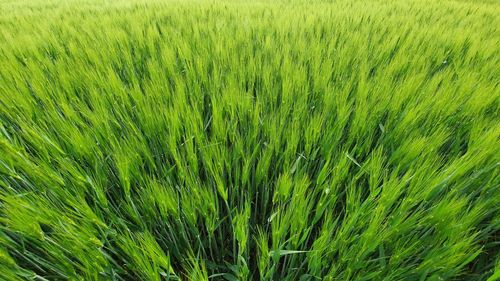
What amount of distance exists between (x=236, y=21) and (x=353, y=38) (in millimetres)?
546

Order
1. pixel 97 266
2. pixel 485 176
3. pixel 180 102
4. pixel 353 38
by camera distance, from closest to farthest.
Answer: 1. pixel 97 266
2. pixel 485 176
3. pixel 180 102
4. pixel 353 38

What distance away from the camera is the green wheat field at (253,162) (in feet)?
1.13

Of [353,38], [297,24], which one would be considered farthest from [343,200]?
[297,24]

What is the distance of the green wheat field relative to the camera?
344mm

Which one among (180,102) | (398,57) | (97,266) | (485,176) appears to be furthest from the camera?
(398,57)

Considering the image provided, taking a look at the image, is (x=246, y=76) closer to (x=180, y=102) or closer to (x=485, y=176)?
(x=180, y=102)

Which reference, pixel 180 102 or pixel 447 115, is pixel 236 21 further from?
pixel 447 115

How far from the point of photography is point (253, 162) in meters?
0.51

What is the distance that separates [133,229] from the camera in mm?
454

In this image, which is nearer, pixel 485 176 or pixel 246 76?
pixel 485 176

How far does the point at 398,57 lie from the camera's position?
2.67 ft

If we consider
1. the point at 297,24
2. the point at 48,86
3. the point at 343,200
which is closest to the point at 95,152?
the point at 48,86

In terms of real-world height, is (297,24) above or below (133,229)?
above

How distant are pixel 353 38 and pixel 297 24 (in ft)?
0.99
